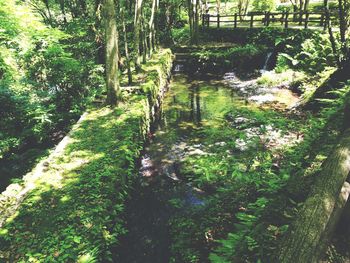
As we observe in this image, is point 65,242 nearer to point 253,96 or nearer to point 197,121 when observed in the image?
point 197,121

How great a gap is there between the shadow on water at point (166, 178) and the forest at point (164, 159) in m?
0.04

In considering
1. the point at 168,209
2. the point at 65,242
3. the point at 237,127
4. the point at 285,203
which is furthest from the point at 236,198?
the point at 237,127

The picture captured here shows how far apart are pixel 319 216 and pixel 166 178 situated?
233 inches

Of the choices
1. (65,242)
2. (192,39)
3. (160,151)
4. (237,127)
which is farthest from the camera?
(192,39)

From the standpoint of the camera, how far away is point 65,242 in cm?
454

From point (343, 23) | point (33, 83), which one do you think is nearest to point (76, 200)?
point (33, 83)

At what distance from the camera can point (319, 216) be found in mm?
2756

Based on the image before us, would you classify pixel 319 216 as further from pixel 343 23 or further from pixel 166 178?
pixel 343 23

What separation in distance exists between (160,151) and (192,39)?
15867mm

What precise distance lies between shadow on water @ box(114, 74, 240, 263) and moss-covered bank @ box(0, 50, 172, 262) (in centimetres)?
57

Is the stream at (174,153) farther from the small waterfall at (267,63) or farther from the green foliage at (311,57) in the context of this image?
the small waterfall at (267,63)

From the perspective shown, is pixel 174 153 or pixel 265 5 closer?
pixel 174 153

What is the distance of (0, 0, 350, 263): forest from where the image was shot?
3.85 metres

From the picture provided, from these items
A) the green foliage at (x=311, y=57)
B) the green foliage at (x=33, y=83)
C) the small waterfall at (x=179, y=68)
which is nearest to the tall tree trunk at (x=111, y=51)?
the green foliage at (x=33, y=83)
